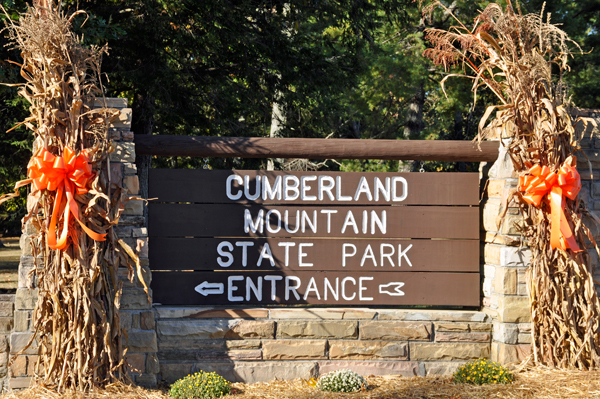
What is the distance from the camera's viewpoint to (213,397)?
404 cm

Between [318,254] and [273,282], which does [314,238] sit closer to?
[318,254]

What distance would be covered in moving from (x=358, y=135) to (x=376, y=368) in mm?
12440

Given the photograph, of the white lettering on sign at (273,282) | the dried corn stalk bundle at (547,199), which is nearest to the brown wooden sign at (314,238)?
the white lettering on sign at (273,282)

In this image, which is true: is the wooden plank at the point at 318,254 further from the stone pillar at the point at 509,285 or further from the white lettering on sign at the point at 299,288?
the stone pillar at the point at 509,285

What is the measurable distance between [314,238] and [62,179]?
2.09m

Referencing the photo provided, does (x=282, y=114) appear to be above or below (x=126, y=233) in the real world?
above

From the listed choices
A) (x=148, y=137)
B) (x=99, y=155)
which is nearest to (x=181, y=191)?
(x=148, y=137)

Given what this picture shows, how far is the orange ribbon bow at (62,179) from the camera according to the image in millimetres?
3762

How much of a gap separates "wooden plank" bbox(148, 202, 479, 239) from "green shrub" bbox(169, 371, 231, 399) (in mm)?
1175

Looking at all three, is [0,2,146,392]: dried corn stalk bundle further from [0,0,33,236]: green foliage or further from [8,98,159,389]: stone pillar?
[0,0,33,236]: green foliage

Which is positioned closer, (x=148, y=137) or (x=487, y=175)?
(x=148, y=137)

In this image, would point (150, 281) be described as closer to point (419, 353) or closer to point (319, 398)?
point (319, 398)

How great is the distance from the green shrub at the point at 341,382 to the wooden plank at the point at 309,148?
6.07 ft

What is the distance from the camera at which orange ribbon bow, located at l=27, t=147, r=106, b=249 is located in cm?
376
